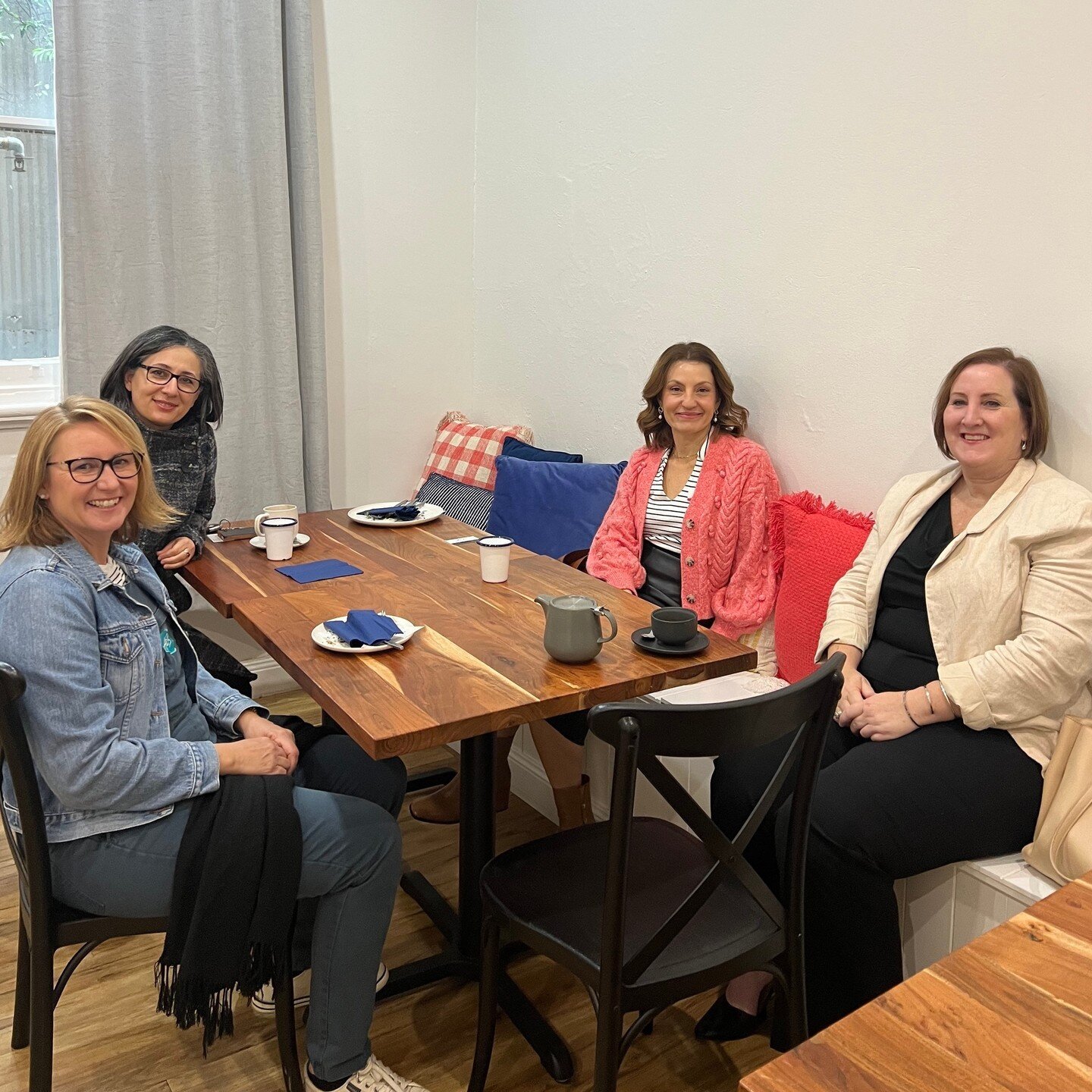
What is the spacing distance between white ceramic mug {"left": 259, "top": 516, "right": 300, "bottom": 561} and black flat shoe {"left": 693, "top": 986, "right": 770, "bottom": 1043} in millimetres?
1318

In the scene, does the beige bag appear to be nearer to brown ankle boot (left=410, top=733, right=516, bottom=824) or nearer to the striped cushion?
brown ankle boot (left=410, top=733, right=516, bottom=824)

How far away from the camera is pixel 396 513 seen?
109 inches

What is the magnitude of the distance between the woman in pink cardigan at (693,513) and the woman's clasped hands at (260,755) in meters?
0.89

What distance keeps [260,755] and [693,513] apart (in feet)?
4.66

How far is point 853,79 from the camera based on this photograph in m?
2.40

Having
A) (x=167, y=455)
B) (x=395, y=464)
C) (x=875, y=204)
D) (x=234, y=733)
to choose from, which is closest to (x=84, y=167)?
(x=167, y=455)

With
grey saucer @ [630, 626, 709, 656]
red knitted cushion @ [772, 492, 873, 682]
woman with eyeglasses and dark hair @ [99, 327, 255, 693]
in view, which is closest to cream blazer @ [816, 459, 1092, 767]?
red knitted cushion @ [772, 492, 873, 682]

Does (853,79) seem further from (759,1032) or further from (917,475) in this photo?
(759,1032)

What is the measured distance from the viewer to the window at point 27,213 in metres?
2.96

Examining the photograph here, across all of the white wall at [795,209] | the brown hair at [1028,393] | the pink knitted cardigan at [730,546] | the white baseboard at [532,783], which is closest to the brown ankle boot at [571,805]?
the white baseboard at [532,783]

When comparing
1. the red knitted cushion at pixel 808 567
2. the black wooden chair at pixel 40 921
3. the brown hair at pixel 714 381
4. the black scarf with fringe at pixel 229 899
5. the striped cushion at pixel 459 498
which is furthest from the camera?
the striped cushion at pixel 459 498

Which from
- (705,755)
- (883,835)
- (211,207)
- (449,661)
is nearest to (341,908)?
(449,661)

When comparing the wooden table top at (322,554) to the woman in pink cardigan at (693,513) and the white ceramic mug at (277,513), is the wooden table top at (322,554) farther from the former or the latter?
the woman in pink cardigan at (693,513)

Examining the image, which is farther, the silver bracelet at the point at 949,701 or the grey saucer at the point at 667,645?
the silver bracelet at the point at 949,701
